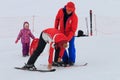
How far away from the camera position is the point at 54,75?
9930 millimetres

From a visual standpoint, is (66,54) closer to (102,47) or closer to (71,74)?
(71,74)

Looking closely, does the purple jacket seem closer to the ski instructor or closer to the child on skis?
the ski instructor

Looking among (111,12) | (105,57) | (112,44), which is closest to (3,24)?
(111,12)

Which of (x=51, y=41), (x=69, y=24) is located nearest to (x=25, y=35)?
(x=69, y=24)

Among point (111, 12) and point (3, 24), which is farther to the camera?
point (111, 12)

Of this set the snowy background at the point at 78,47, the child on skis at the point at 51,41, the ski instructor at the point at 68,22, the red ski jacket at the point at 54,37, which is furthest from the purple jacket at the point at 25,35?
the red ski jacket at the point at 54,37

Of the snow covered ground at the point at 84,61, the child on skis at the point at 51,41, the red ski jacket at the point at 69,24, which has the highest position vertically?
the red ski jacket at the point at 69,24

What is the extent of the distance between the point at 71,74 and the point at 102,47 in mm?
4343

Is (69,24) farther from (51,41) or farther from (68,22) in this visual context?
(51,41)

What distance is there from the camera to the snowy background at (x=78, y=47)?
9980mm

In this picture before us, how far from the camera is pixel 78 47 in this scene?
572 inches

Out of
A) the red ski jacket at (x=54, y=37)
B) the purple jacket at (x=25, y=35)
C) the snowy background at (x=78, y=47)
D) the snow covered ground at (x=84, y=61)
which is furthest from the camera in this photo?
the purple jacket at (x=25, y=35)

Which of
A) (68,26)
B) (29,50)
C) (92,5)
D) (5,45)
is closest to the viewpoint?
(68,26)

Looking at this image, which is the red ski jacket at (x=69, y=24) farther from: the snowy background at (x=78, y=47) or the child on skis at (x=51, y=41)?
the snowy background at (x=78, y=47)
